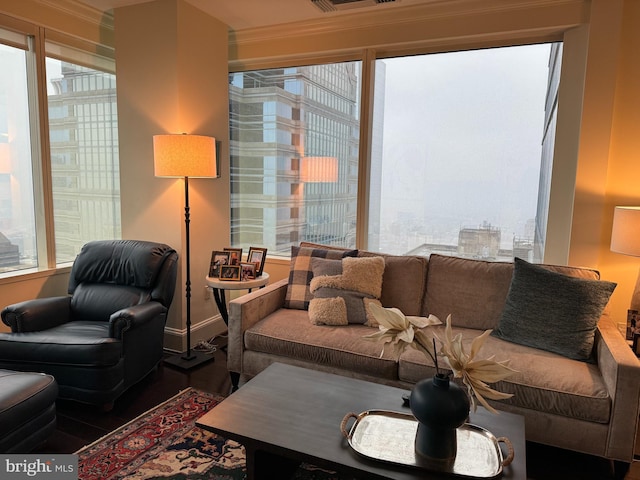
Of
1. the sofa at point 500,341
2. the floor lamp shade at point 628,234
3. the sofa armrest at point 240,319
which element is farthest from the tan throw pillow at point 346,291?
the floor lamp shade at point 628,234

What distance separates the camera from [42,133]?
11.2 ft

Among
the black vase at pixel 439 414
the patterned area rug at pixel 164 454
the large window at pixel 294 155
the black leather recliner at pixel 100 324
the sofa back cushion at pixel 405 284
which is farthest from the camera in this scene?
the large window at pixel 294 155

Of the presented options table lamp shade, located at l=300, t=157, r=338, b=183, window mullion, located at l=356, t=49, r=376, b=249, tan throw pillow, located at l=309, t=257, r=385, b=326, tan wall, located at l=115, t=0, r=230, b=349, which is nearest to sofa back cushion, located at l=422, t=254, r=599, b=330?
tan throw pillow, located at l=309, t=257, r=385, b=326

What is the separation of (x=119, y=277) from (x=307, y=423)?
212cm

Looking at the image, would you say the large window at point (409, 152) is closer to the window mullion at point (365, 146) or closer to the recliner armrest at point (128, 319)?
the window mullion at point (365, 146)

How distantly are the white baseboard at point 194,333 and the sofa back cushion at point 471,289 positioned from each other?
1.90m

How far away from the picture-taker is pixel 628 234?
8.45ft

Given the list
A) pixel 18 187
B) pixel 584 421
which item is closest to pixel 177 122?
pixel 18 187

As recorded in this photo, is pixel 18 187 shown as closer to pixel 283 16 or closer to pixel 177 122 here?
pixel 177 122

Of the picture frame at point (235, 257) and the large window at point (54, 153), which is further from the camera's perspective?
the picture frame at point (235, 257)

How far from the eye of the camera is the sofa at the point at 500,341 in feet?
6.79

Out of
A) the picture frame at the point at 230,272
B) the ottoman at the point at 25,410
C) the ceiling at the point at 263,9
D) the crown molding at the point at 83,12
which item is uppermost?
the ceiling at the point at 263,9

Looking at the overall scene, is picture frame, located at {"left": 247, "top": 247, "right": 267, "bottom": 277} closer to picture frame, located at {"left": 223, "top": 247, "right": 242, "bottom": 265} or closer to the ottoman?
picture frame, located at {"left": 223, "top": 247, "right": 242, "bottom": 265}

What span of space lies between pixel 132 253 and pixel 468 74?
2.89 meters
